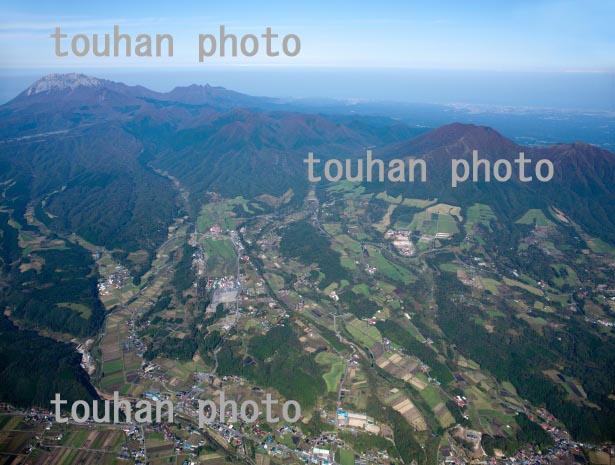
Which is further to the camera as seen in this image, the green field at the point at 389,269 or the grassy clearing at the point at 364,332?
the green field at the point at 389,269

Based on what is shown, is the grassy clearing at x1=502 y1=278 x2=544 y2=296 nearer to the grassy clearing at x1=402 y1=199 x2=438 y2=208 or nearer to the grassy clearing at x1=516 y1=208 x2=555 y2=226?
the grassy clearing at x1=516 y1=208 x2=555 y2=226

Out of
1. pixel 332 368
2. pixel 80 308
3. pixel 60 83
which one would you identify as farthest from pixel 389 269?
pixel 60 83

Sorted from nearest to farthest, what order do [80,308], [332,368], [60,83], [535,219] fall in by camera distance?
[332,368], [80,308], [535,219], [60,83]

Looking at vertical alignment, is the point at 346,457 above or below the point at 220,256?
below

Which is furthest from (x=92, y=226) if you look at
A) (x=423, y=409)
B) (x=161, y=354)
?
(x=423, y=409)

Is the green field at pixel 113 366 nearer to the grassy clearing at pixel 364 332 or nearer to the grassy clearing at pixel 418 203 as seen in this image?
the grassy clearing at pixel 364 332

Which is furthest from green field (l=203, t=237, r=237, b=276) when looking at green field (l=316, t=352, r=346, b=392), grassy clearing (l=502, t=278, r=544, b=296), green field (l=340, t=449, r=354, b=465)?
grassy clearing (l=502, t=278, r=544, b=296)

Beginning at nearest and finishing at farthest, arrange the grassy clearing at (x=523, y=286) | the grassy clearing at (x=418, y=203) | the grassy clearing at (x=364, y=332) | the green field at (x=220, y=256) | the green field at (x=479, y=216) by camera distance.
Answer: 1. the grassy clearing at (x=364, y=332)
2. the grassy clearing at (x=523, y=286)
3. the green field at (x=220, y=256)
4. the green field at (x=479, y=216)
5. the grassy clearing at (x=418, y=203)

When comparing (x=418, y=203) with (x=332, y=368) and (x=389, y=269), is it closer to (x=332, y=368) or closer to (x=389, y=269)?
(x=389, y=269)

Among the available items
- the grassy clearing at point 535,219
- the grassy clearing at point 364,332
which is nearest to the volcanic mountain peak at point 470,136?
the grassy clearing at point 535,219

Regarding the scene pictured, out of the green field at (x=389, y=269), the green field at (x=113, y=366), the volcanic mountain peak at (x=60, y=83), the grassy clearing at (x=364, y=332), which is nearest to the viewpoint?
the green field at (x=113, y=366)
